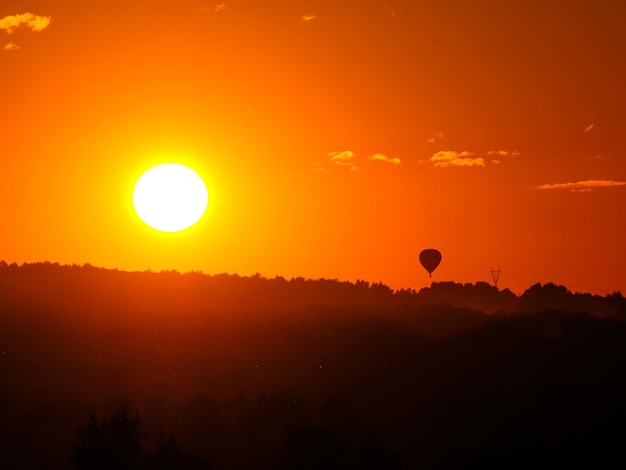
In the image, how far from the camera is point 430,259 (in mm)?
159000

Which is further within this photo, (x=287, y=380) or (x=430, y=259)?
(x=430, y=259)

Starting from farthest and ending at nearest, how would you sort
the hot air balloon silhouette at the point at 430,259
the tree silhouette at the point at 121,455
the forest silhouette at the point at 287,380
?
the hot air balloon silhouette at the point at 430,259 → the forest silhouette at the point at 287,380 → the tree silhouette at the point at 121,455

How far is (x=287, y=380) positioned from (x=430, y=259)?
36425 mm

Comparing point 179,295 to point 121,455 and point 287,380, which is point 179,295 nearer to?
point 287,380

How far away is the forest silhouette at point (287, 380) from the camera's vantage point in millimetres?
93125

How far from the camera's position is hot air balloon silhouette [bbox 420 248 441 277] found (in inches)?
6240

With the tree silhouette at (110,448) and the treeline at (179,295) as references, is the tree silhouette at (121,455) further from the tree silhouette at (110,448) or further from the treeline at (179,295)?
the treeline at (179,295)

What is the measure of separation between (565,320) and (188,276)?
7267 cm

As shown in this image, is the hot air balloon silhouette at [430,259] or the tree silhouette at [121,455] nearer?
the tree silhouette at [121,455]

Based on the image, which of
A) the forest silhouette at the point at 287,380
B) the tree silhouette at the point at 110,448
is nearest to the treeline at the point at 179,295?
the forest silhouette at the point at 287,380

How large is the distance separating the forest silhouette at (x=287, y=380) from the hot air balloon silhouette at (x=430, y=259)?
6.85 m

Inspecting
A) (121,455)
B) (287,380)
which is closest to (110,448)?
(121,455)

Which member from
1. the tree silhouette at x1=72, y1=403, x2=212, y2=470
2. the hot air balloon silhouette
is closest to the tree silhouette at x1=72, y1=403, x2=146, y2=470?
the tree silhouette at x1=72, y1=403, x2=212, y2=470

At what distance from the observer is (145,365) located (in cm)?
13812
